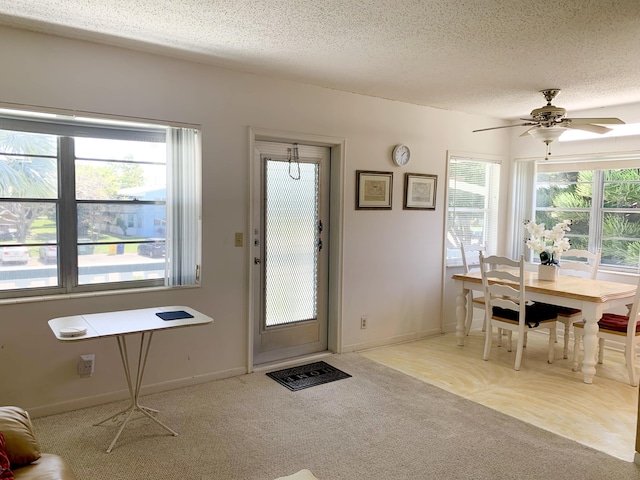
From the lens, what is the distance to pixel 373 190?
4625 millimetres

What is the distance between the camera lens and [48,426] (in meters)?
2.94

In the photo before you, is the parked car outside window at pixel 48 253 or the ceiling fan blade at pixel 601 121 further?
the ceiling fan blade at pixel 601 121

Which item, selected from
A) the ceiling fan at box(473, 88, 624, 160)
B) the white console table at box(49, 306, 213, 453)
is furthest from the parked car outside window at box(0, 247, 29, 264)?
the ceiling fan at box(473, 88, 624, 160)

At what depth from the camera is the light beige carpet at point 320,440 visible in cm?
254

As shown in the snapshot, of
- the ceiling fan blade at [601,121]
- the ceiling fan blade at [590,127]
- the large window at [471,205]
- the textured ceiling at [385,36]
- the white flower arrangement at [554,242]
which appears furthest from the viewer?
the large window at [471,205]

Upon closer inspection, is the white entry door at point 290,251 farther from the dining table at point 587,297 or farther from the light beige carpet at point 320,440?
the dining table at point 587,297

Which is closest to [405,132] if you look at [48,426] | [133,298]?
[133,298]

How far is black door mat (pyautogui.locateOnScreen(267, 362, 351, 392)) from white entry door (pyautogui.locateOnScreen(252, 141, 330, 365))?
26cm

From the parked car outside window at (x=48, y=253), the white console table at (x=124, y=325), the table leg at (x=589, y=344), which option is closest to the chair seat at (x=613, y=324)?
the table leg at (x=589, y=344)

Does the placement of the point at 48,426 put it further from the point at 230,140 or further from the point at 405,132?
the point at 405,132

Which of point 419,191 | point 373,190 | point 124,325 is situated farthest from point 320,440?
point 419,191

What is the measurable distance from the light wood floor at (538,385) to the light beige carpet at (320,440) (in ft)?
0.64

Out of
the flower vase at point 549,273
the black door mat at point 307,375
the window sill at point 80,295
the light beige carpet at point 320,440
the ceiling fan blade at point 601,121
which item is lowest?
the light beige carpet at point 320,440

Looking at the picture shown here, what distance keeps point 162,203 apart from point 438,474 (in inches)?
102
